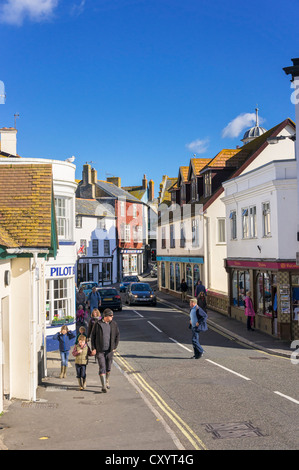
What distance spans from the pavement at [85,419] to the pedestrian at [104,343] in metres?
0.51

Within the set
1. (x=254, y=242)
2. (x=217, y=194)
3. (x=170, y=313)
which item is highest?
(x=217, y=194)

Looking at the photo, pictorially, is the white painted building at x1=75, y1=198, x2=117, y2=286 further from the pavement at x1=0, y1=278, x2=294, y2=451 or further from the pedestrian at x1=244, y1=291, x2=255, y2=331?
the pavement at x1=0, y1=278, x2=294, y2=451

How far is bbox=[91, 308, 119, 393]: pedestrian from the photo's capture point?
491 inches

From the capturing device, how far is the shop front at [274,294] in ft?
66.6

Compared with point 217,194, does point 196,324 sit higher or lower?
lower

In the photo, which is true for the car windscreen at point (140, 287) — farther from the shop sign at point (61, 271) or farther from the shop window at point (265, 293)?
the shop sign at point (61, 271)

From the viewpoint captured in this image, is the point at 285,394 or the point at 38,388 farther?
the point at 38,388

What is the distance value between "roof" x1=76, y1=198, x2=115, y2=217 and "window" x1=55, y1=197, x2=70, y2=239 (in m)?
36.9

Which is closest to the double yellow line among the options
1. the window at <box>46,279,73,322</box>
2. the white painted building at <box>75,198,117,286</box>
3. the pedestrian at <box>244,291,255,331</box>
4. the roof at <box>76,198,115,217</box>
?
the window at <box>46,279,73,322</box>

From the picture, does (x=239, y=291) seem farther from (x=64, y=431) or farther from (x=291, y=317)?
(x=64, y=431)

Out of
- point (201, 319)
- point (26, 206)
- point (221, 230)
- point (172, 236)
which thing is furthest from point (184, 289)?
point (26, 206)
